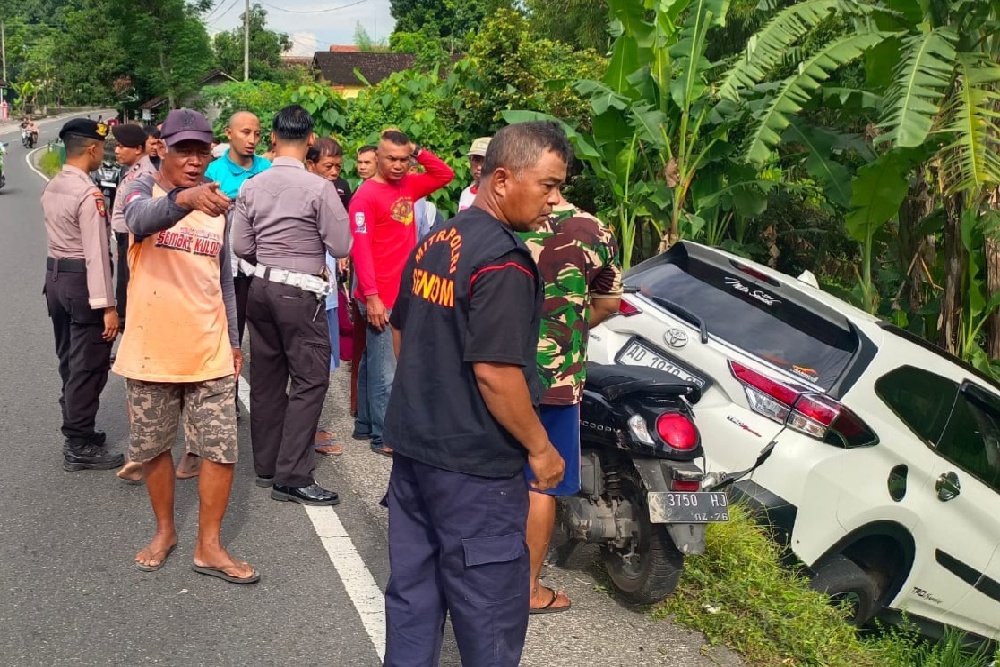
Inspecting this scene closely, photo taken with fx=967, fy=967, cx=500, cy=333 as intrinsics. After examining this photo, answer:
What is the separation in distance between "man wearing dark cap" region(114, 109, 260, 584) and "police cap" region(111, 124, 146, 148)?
2848mm

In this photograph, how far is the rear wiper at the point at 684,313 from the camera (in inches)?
182

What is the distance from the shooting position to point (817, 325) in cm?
478

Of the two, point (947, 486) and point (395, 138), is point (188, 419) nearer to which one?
point (395, 138)

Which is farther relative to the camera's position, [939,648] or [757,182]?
[757,182]

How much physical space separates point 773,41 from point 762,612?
5.08 m

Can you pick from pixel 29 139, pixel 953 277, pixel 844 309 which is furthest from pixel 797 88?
pixel 29 139

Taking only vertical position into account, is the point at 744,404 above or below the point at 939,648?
above

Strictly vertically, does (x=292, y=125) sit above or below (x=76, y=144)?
above

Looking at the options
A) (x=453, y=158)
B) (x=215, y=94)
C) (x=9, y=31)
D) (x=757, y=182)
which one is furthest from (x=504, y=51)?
(x=9, y=31)

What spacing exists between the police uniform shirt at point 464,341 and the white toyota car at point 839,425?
1.86 meters

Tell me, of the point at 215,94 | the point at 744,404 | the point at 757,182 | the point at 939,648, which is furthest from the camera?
the point at 215,94

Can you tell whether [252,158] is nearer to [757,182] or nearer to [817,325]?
[817,325]

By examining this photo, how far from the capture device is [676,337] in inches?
182

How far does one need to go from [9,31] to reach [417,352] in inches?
5763
